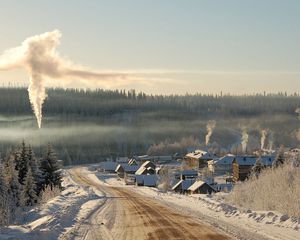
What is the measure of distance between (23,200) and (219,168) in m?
87.3

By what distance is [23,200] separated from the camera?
5616 centimetres

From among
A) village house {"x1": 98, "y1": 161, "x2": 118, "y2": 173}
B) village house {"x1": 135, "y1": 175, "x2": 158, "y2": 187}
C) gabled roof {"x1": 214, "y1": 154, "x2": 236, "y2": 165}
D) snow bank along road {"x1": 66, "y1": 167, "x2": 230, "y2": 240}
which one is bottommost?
village house {"x1": 98, "y1": 161, "x2": 118, "y2": 173}

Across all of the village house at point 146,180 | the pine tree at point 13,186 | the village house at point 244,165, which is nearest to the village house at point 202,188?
the village house at point 146,180

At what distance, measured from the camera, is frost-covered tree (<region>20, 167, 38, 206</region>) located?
191 feet

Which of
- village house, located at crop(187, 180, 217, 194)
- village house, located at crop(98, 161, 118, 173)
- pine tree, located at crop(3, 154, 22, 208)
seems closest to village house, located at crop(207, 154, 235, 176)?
village house, located at crop(98, 161, 118, 173)

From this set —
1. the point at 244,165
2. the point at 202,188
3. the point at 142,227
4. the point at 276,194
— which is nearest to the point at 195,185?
the point at 202,188

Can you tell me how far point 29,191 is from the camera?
194 ft

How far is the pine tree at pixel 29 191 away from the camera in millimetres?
58281

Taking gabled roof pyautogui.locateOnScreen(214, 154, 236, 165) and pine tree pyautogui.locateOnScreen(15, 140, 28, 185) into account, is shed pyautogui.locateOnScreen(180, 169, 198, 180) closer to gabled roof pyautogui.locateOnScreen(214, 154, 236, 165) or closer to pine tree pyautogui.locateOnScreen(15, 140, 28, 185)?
gabled roof pyautogui.locateOnScreen(214, 154, 236, 165)

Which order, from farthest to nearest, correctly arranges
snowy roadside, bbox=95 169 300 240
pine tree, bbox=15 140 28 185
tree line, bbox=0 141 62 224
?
pine tree, bbox=15 140 28 185, tree line, bbox=0 141 62 224, snowy roadside, bbox=95 169 300 240

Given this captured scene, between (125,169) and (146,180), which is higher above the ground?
(146,180)

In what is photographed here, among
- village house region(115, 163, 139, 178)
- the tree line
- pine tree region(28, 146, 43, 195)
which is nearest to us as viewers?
the tree line

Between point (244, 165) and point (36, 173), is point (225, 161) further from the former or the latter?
point (36, 173)

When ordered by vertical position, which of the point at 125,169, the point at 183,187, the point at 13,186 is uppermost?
the point at 13,186
